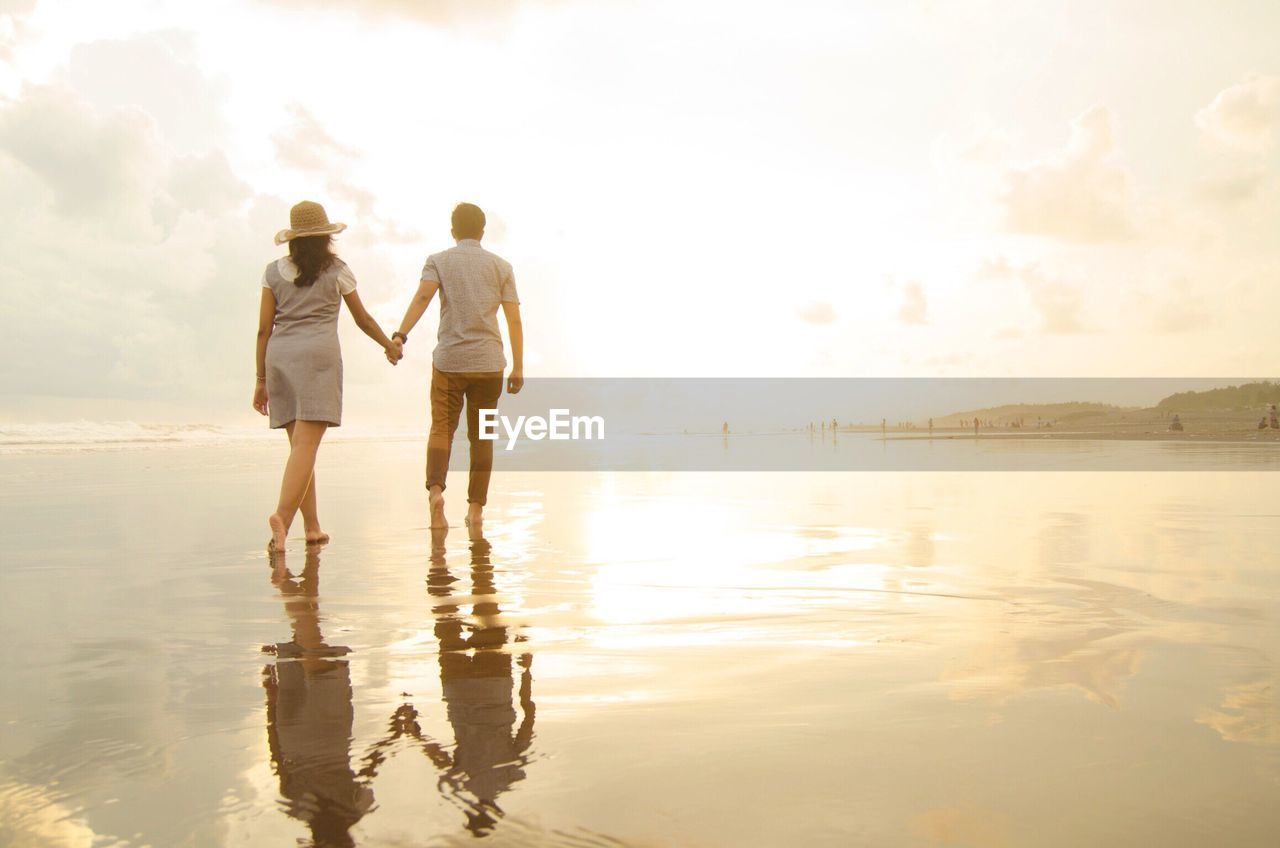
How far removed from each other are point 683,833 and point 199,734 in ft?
3.68

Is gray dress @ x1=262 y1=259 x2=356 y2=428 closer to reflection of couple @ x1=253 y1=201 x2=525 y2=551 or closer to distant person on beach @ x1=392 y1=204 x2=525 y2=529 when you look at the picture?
reflection of couple @ x1=253 y1=201 x2=525 y2=551

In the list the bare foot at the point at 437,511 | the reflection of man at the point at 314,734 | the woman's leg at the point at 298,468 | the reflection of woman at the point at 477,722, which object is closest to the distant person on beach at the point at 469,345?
the bare foot at the point at 437,511

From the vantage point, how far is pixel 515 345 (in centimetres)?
712

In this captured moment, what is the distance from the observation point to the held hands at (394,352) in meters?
6.35

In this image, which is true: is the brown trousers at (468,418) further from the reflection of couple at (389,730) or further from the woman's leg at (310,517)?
the reflection of couple at (389,730)

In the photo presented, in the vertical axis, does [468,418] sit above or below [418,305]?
below

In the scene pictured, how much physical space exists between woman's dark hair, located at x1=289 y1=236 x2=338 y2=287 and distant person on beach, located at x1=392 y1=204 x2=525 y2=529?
0.96 meters

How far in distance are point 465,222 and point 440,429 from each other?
1631 millimetres

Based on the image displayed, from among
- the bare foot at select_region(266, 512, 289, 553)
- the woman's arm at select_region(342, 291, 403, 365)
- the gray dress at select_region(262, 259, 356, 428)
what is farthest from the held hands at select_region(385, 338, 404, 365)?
the bare foot at select_region(266, 512, 289, 553)

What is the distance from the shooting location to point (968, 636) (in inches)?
115

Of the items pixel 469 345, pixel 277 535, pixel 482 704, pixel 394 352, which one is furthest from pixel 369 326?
pixel 482 704

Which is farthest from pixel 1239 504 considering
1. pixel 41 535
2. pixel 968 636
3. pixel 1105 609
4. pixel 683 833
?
pixel 41 535

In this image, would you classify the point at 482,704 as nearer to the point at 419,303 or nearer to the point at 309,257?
the point at 309,257

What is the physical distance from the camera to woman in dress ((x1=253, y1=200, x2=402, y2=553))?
19.0 feet
